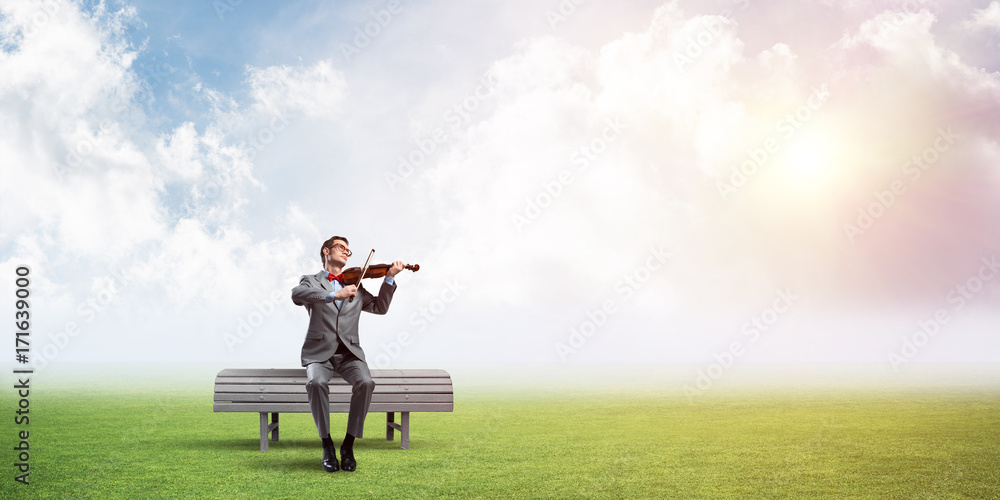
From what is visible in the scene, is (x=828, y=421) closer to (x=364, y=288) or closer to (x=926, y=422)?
(x=926, y=422)

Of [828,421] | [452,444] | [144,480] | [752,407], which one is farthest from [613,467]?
[752,407]

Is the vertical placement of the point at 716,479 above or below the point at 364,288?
below

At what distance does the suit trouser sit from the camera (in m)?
6.92

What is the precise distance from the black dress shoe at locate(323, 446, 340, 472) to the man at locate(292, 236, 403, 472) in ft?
0.91

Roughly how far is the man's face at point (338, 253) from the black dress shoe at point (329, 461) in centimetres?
185

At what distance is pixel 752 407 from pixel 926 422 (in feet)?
12.6

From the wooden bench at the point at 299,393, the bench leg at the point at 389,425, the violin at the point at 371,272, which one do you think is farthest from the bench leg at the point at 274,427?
the violin at the point at 371,272

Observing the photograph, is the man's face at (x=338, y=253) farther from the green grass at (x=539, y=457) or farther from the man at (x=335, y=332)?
the green grass at (x=539, y=457)

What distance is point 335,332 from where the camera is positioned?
7.35 m

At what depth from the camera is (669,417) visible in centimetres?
1253

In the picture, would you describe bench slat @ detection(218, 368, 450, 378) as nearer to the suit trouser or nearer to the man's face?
the suit trouser

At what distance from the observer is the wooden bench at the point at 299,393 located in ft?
25.9

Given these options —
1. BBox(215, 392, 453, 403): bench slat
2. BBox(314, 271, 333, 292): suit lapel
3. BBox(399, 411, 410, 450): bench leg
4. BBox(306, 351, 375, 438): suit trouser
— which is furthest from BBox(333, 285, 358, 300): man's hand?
BBox(399, 411, 410, 450): bench leg

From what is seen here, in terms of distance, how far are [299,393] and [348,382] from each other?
895 mm
